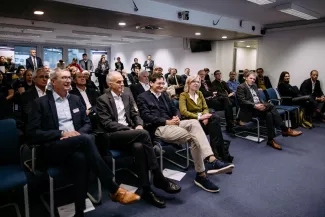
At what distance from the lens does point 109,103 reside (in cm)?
271

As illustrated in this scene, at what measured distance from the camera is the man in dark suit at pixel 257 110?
410 centimetres

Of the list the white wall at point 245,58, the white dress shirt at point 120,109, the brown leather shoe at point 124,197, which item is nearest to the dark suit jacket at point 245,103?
the white dress shirt at point 120,109

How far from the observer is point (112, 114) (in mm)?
2699

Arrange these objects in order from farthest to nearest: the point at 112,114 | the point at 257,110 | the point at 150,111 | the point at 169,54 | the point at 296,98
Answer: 1. the point at 169,54
2. the point at 296,98
3. the point at 257,110
4. the point at 150,111
5. the point at 112,114

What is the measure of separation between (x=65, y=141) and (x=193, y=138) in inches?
54.1

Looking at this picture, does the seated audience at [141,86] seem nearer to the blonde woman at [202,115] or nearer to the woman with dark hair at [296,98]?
the blonde woman at [202,115]

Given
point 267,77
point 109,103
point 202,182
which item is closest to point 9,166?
point 109,103

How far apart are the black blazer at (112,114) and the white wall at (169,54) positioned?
750 centimetres

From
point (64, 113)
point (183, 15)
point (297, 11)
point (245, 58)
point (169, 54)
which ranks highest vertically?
point (297, 11)

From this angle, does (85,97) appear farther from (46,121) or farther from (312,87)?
(312,87)

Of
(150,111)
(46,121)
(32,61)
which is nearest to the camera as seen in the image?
(46,121)

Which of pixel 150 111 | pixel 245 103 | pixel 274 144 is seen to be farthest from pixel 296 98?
pixel 150 111

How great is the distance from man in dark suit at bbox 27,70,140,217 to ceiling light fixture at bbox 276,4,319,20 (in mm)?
4995

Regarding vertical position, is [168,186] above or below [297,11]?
below
